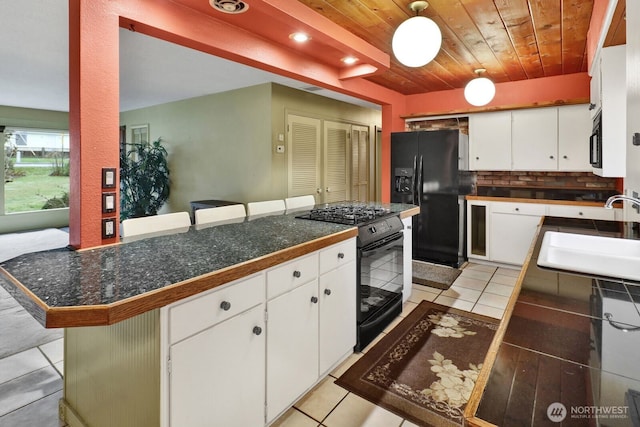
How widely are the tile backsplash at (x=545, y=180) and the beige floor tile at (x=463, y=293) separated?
74.2 inches

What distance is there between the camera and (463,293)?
3.55 meters

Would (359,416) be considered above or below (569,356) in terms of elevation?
below

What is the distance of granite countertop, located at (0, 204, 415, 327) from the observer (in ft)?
3.31

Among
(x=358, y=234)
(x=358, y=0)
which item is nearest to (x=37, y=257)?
(x=358, y=234)

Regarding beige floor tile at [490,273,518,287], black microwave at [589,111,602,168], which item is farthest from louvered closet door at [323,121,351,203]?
black microwave at [589,111,602,168]

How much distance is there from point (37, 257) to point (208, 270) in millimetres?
837

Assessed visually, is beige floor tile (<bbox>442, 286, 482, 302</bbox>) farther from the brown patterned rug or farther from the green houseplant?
the green houseplant

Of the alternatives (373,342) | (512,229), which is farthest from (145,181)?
(512,229)

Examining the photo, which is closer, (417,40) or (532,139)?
(417,40)

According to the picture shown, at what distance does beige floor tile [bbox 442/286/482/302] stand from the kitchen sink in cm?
154

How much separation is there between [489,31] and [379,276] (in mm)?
2278

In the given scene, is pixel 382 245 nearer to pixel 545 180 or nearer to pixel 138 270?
pixel 138 270

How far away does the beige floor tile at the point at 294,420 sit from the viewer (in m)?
1.76

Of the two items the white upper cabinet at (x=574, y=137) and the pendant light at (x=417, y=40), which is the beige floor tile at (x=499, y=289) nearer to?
the white upper cabinet at (x=574, y=137)
